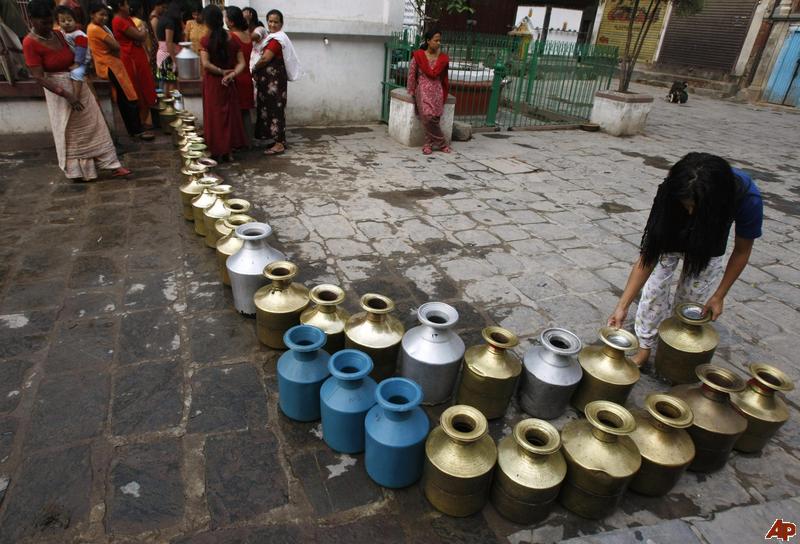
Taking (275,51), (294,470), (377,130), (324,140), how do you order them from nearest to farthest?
(294,470), (275,51), (324,140), (377,130)

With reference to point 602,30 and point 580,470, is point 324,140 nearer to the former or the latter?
point 580,470

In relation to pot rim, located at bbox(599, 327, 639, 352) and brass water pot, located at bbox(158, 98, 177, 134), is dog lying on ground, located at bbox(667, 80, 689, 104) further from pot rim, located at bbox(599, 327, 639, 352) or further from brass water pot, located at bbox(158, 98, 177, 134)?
pot rim, located at bbox(599, 327, 639, 352)

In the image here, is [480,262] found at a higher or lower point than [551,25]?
lower

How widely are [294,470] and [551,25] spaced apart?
24001 millimetres

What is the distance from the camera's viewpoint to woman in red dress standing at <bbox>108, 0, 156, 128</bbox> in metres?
6.53

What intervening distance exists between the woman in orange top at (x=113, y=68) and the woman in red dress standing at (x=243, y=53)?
4.92 ft

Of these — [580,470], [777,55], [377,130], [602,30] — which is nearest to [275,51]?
[377,130]

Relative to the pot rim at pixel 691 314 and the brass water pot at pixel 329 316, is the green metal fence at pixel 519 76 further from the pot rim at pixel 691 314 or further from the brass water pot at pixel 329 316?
the brass water pot at pixel 329 316

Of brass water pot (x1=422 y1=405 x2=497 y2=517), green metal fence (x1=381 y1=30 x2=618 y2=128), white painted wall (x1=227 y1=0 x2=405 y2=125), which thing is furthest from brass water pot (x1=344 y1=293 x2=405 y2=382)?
green metal fence (x1=381 y1=30 x2=618 y2=128)

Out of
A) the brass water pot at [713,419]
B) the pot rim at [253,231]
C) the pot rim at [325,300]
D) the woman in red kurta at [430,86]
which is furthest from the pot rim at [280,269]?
the woman in red kurta at [430,86]

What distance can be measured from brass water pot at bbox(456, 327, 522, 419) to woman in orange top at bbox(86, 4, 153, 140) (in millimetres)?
6426

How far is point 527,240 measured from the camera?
481cm

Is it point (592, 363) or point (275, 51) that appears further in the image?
point (275, 51)

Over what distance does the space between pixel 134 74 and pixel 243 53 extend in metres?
1.90
